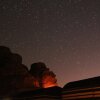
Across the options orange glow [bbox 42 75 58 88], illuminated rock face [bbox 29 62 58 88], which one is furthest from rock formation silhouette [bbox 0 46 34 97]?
orange glow [bbox 42 75 58 88]

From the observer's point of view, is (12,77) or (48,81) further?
(48,81)

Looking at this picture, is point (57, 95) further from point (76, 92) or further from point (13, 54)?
point (13, 54)

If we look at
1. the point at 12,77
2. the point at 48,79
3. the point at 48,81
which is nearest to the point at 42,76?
the point at 48,79

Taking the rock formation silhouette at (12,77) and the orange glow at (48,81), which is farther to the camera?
the orange glow at (48,81)

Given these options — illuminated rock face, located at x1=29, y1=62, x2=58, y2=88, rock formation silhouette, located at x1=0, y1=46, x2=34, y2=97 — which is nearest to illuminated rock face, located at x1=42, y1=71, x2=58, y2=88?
illuminated rock face, located at x1=29, y1=62, x2=58, y2=88

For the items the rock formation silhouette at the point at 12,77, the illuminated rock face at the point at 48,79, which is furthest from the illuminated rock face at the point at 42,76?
the rock formation silhouette at the point at 12,77

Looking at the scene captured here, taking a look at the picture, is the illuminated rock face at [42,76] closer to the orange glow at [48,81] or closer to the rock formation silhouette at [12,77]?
the orange glow at [48,81]

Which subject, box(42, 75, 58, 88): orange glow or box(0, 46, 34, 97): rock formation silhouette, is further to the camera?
box(42, 75, 58, 88): orange glow

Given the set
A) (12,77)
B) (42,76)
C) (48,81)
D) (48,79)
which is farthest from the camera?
(42,76)

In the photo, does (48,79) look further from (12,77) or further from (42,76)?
(12,77)

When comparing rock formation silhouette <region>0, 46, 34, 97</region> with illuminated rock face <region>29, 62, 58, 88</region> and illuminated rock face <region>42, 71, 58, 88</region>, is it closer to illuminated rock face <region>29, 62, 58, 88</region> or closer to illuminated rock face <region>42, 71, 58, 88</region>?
illuminated rock face <region>29, 62, 58, 88</region>

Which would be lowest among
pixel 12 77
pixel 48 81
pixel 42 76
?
pixel 48 81

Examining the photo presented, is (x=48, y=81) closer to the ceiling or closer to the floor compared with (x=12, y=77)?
closer to the floor

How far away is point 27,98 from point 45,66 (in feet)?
140
